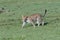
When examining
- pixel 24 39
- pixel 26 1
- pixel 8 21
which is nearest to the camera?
pixel 24 39

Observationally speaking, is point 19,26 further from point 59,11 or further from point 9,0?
point 9,0

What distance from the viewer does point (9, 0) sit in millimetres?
32688

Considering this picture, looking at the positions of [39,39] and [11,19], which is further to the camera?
[11,19]

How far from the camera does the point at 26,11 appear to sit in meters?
24.5

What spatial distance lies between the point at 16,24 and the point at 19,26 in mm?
855

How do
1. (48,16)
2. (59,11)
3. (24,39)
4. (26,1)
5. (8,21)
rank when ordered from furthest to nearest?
(26,1)
(59,11)
(48,16)
(8,21)
(24,39)

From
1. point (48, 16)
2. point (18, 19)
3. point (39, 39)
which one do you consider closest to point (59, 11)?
point (48, 16)

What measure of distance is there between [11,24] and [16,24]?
0.35m

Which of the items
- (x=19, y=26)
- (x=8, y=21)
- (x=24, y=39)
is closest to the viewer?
(x=24, y=39)

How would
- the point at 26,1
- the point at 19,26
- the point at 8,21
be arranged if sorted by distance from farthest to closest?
1. the point at 26,1
2. the point at 8,21
3. the point at 19,26

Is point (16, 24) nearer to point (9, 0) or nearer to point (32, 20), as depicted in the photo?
point (32, 20)

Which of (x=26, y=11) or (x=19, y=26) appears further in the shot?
(x=26, y=11)

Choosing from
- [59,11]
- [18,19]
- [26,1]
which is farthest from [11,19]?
[26,1]

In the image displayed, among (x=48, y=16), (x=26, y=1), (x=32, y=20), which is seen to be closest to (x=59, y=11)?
(x=48, y=16)
